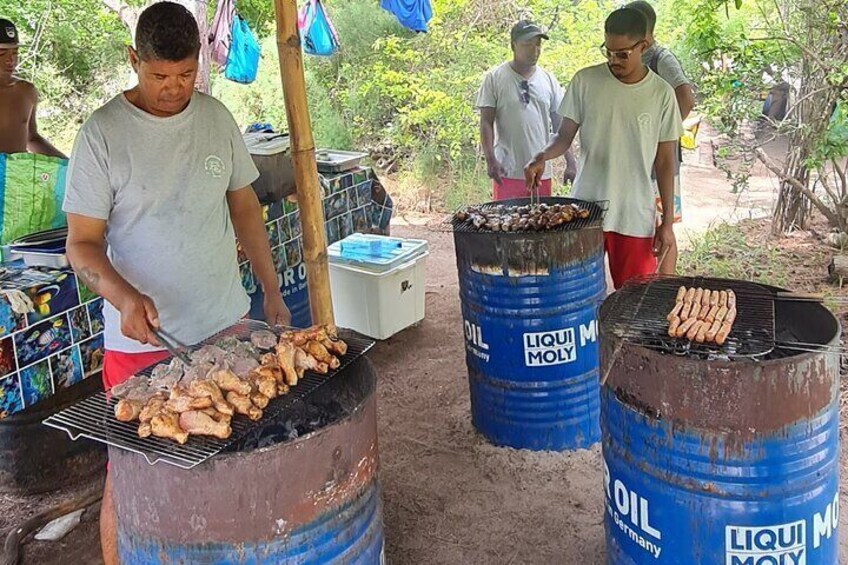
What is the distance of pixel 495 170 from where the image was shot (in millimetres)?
5848

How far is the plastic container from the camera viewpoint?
4664mm

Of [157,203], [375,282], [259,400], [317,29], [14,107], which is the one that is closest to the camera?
[259,400]

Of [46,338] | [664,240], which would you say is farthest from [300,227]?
[664,240]

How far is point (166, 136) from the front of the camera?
2588 mm

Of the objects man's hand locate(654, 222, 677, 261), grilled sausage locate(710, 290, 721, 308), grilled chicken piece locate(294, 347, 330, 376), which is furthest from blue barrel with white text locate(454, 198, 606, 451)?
grilled chicken piece locate(294, 347, 330, 376)

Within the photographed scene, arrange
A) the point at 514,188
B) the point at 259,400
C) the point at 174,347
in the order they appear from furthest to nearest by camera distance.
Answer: the point at 514,188 < the point at 174,347 < the point at 259,400

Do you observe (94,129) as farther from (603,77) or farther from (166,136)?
(603,77)

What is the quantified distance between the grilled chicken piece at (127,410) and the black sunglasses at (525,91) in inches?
170

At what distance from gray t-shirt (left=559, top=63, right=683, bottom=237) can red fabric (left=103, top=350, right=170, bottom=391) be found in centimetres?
252

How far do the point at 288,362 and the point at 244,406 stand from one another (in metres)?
Result: 0.26

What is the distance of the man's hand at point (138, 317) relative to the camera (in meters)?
2.37

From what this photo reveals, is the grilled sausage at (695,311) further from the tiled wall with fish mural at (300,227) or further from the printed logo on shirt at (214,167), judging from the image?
the tiled wall with fish mural at (300,227)

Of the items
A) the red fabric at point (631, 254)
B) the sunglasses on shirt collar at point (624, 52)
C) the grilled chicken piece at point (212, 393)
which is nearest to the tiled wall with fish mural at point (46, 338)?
the grilled chicken piece at point (212, 393)

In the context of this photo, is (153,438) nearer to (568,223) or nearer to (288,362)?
(288,362)
